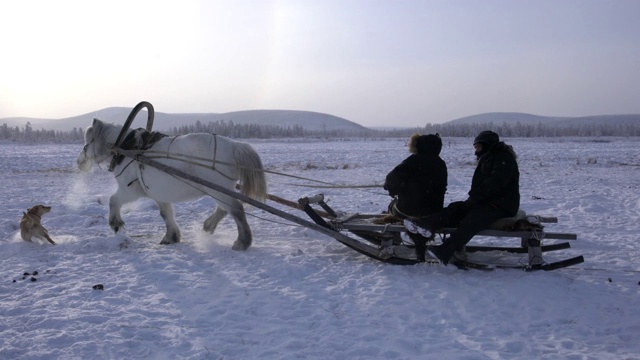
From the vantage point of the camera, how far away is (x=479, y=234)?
5.76m

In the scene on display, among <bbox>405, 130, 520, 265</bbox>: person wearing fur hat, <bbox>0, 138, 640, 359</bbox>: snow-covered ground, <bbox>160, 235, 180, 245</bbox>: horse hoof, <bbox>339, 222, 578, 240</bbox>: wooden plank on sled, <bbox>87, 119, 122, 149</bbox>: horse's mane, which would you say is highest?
<bbox>87, 119, 122, 149</bbox>: horse's mane

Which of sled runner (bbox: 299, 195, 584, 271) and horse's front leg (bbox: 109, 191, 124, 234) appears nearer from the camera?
sled runner (bbox: 299, 195, 584, 271)

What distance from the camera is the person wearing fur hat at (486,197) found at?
5656 millimetres

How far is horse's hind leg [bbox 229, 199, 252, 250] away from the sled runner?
41.3 inches

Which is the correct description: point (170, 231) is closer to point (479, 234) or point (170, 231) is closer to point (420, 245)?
point (420, 245)

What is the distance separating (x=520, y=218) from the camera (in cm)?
586

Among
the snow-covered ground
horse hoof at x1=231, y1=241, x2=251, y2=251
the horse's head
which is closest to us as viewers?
the snow-covered ground

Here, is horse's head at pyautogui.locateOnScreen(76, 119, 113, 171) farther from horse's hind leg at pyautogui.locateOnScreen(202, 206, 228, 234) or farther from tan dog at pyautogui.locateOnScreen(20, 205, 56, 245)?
horse's hind leg at pyautogui.locateOnScreen(202, 206, 228, 234)

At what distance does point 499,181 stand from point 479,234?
2.20 ft

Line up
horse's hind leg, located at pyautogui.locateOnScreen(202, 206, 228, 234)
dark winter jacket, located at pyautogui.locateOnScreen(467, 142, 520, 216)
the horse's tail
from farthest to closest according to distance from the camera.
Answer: horse's hind leg, located at pyautogui.locateOnScreen(202, 206, 228, 234), the horse's tail, dark winter jacket, located at pyautogui.locateOnScreen(467, 142, 520, 216)

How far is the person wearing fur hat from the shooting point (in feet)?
18.6

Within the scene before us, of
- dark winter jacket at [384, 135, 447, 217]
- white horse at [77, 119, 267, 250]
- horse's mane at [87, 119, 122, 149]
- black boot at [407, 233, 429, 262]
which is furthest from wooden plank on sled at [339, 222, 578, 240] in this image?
horse's mane at [87, 119, 122, 149]

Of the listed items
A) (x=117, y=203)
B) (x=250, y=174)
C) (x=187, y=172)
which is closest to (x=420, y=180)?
(x=250, y=174)

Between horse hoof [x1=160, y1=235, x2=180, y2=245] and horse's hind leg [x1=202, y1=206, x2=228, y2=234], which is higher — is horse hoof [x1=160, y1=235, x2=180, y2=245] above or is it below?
below
